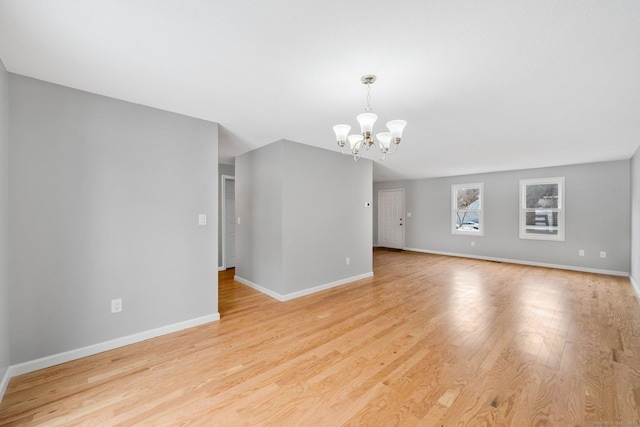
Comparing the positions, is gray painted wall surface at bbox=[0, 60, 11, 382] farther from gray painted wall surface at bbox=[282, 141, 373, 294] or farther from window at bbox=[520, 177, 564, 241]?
window at bbox=[520, 177, 564, 241]

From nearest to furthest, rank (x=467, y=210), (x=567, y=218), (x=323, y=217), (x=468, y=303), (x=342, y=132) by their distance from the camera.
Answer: (x=342, y=132)
(x=468, y=303)
(x=323, y=217)
(x=567, y=218)
(x=467, y=210)

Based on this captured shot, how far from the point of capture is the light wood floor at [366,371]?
1.67 metres

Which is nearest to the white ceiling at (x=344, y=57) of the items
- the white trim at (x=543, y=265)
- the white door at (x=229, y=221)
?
the white door at (x=229, y=221)

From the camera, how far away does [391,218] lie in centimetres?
864

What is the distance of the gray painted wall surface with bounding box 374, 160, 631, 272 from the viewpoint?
5.13 meters

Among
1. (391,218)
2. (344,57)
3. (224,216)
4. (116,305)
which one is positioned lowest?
(116,305)

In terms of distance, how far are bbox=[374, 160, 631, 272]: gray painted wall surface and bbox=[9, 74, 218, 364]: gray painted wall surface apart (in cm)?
651

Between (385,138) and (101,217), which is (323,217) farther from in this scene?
(101,217)

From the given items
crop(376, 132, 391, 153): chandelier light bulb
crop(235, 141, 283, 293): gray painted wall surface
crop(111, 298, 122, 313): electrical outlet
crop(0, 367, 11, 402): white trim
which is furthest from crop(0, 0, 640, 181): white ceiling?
crop(0, 367, 11, 402): white trim

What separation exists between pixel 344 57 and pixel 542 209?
257 inches

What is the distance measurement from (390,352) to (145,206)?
2751 mm

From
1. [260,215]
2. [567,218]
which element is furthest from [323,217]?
[567,218]

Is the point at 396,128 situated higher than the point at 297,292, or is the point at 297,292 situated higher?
the point at 396,128

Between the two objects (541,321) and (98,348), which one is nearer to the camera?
(98,348)
